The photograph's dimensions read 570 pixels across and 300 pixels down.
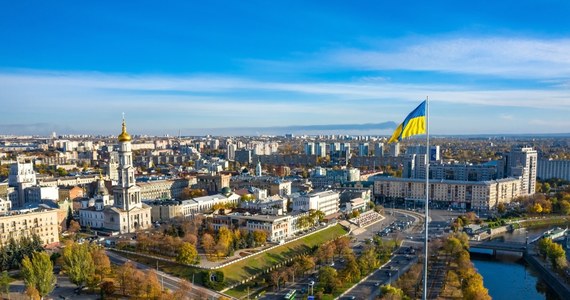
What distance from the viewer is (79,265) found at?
70.2ft

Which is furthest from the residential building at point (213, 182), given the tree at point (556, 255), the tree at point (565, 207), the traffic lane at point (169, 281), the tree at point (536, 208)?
the tree at point (565, 207)

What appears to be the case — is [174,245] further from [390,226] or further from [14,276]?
[390,226]

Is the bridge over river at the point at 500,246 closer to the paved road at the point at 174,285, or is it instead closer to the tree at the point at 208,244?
the tree at the point at 208,244

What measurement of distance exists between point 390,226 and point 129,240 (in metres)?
20.1

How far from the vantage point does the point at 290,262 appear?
27094 millimetres

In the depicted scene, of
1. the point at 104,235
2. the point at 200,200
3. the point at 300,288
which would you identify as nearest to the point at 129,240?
the point at 104,235

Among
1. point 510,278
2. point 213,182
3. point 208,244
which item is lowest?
point 510,278

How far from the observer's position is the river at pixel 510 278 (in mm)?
23183

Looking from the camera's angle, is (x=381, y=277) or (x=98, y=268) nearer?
(x=98, y=268)

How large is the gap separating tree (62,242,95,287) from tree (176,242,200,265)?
13.9 ft

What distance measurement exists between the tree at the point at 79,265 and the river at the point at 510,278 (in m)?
19.5

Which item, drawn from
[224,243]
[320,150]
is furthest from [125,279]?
[320,150]

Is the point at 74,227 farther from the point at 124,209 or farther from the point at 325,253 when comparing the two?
the point at 325,253

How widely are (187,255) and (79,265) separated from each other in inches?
201
